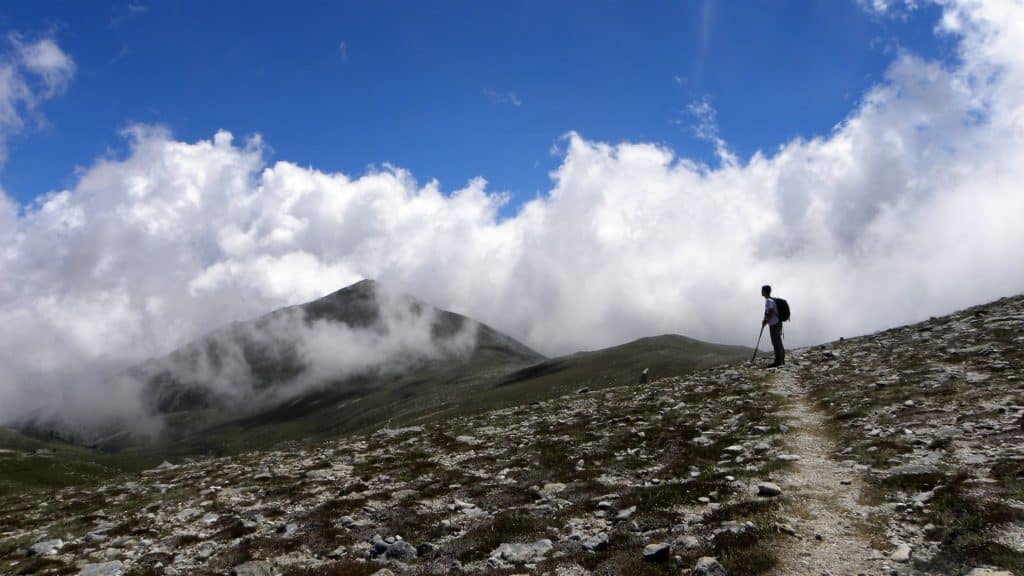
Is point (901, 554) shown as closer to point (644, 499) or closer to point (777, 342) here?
point (644, 499)

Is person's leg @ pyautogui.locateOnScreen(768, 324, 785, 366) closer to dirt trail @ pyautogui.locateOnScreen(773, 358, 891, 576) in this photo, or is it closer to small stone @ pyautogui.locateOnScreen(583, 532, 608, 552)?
dirt trail @ pyautogui.locateOnScreen(773, 358, 891, 576)

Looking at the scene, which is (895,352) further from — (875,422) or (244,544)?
(244,544)

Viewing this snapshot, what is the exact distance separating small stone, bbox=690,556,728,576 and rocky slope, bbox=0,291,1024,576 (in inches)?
1.4

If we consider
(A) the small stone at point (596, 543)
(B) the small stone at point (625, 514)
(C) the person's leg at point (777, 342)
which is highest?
(C) the person's leg at point (777, 342)

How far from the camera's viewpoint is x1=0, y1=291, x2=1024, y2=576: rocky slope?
10719 millimetres

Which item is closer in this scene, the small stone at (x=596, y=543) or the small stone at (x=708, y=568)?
the small stone at (x=708, y=568)

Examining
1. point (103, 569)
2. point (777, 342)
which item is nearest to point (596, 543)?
point (103, 569)

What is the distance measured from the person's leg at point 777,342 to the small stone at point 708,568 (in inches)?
1141

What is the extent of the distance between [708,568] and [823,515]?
378 centimetres

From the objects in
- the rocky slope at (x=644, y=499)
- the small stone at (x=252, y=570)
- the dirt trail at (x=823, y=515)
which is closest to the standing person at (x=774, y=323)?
the rocky slope at (x=644, y=499)

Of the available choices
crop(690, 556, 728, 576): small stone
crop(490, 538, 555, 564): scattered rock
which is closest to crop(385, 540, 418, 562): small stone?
crop(490, 538, 555, 564): scattered rock

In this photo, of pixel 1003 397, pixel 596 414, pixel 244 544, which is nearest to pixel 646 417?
pixel 596 414

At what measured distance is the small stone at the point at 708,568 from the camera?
31.4 feet

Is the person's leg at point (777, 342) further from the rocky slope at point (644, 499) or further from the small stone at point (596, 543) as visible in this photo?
the small stone at point (596, 543)
